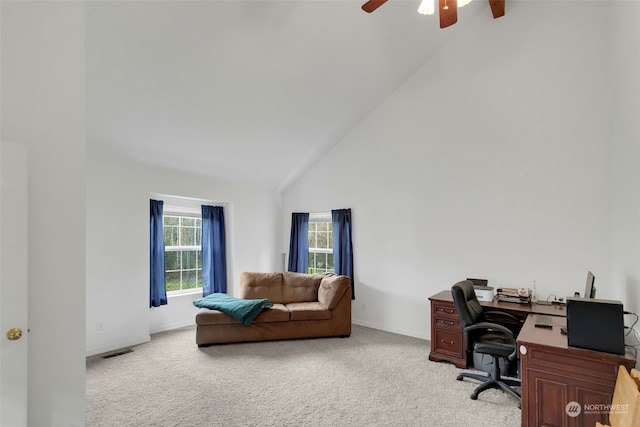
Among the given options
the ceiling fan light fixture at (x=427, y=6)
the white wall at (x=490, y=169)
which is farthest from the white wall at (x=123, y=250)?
the ceiling fan light fixture at (x=427, y=6)

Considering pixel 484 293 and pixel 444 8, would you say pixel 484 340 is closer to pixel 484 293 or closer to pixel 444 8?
pixel 484 293

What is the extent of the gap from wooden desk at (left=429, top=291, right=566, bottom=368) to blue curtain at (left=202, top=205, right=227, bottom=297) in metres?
3.35

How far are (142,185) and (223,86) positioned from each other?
1.86 metres

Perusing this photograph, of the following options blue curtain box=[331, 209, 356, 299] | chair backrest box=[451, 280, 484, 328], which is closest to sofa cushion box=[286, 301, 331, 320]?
blue curtain box=[331, 209, 356, 299]

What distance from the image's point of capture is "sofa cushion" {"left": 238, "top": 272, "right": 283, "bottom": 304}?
189 inches

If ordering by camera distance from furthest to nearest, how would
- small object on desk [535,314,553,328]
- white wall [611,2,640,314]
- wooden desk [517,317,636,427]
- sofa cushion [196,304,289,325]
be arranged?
sofa cushion [196,304,289,325] < small object on desk [535,314,553,328] < white wall [611,2,640,314] < wooden desk [517,317,636,427]

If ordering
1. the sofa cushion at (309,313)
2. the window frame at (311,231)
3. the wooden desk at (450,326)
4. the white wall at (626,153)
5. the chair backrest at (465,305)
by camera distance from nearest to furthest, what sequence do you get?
the white wall at (626,153) → the chair backrest at (465,305) → the wooden desk at (450,326) → the sofa cushion at (309,313) → the window frame at (311,231)

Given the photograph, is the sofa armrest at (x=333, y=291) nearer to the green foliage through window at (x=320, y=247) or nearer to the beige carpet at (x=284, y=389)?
the beige carpet at (x=284, y=389)

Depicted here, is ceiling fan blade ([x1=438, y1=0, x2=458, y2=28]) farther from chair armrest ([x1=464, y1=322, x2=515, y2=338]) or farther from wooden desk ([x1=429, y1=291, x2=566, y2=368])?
wooden desk ([x1=429, y1=291, x2=566, y2=368])

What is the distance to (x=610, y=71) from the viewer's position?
3230 millimetres

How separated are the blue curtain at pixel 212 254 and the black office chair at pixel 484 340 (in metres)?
3.72

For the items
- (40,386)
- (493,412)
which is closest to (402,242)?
(493,412)

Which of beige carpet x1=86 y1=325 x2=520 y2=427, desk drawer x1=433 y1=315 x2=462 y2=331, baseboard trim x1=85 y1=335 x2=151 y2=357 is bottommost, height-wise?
beige carpet x1=86 y1=325 x2=520 y2=427

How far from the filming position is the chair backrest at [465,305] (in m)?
2.90
